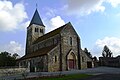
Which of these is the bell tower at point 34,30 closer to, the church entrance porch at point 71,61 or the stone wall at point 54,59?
the church entrance porch at point 71,61

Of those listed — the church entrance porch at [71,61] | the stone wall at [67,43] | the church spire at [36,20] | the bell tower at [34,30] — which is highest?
the church spire at [36,20]

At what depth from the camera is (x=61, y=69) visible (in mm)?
42812

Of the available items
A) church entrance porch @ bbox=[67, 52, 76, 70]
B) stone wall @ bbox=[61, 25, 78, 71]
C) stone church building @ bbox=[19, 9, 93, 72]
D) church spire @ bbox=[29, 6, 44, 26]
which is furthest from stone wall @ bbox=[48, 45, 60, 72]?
church spire @ bbox=[29, 6, 44, 26]

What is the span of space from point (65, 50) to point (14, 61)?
27.1 metres

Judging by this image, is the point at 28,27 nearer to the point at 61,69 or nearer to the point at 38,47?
the point at 38,47

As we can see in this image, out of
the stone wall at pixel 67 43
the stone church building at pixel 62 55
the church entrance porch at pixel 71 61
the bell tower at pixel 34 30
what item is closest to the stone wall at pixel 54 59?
the stone church building at pixel 62 55

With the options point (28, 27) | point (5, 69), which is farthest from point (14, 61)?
point (5, 69)

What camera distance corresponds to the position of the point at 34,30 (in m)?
64.5

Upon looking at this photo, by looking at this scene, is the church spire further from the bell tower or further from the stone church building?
the stone church building

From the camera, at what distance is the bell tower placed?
6412cm

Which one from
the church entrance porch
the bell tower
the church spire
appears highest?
the church spire

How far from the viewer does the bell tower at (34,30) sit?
2525 inches

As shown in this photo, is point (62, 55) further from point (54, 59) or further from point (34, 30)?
point (34, 30)

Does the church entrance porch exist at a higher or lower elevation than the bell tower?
lower
